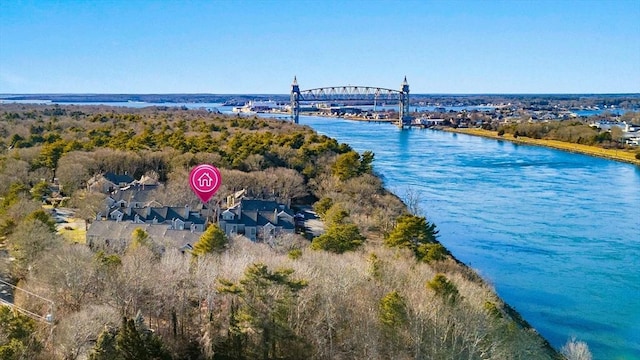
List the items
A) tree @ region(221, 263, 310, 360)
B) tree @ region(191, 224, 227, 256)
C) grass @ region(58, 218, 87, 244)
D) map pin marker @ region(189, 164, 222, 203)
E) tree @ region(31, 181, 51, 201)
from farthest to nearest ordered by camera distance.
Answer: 1. tree @ region(31, 181, 51, 201)
2. grass @ region(58, 218, 87, 244)
3. map pin marker @ region(189, 164, 222, 203)
4. tree @ region(191, 224, 227, 256)
5. tree @ region(221, 263, 310, 360)

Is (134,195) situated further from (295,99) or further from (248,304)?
(295,99)

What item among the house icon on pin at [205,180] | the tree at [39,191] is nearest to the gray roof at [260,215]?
the house icon on pin at [205,180]

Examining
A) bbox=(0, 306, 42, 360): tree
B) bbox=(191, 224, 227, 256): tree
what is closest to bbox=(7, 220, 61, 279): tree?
bbox=(191, 224, 227, 256): tree

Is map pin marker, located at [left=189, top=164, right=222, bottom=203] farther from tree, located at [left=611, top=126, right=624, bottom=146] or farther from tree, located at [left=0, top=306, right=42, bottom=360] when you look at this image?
tree, located at [left=611, top=126, right=624, bottom=146]

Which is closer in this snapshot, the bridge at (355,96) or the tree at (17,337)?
the tree at (17,337)

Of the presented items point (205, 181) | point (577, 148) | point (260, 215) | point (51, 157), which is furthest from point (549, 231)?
point (577, 148)

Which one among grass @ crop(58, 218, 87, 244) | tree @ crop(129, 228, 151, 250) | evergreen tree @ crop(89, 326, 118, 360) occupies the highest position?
tree @ crop(129, 228, 151, 250)

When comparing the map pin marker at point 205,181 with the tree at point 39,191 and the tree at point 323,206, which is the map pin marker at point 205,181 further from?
the tree at point 39,191

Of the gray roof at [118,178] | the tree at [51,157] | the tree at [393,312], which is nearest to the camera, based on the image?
the tree at [393,312]

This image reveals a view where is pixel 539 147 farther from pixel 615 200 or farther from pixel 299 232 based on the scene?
pixel 299 232
